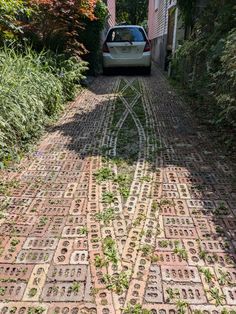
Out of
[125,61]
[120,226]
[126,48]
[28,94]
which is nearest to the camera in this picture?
[120,226]

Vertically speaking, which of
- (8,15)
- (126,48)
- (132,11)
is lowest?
(126,48)

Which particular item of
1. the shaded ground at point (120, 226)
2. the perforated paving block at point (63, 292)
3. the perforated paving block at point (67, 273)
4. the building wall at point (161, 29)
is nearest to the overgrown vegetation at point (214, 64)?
the shaded ground at point (120, 226)

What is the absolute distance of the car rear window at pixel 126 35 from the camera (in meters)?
9.38

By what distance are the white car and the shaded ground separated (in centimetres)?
534

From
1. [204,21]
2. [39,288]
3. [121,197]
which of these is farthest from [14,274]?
[204,21]

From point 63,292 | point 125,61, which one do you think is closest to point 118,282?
point 63,292

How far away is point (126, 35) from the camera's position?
947 centimetres

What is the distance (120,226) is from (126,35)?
7.96m

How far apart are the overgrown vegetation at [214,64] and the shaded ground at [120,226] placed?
47 centimetres

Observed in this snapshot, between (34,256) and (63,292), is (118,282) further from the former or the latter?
(34,256)

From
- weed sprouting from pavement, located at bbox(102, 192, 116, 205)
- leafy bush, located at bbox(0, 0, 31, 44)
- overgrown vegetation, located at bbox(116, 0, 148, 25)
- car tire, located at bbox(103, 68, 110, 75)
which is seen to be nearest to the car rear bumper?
car tire, located at bbox(103, 68, 110, 75)

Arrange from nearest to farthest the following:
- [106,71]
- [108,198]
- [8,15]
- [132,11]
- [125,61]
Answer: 1. [108,198]
2. [8,15]
3. [125,61]
4. [106,71]
5. [132,11]

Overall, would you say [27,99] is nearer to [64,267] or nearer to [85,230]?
[85,230]

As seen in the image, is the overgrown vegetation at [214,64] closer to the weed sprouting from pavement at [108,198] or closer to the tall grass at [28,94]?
the weed sprouting from pavement at [108,198]
